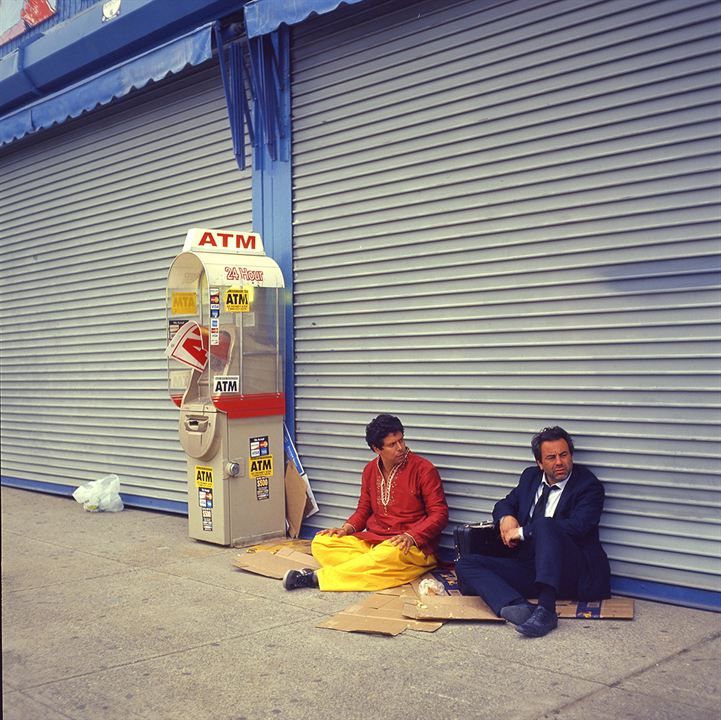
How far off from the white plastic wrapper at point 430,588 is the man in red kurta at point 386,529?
26cm

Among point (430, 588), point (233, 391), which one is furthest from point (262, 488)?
point (430, 588)

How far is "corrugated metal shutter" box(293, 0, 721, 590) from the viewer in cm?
454

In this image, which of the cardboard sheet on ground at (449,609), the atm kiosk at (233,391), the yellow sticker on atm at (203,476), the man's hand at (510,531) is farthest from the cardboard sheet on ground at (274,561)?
the man's hand at (510,531)

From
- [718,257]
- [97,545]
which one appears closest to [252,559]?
[97,545]

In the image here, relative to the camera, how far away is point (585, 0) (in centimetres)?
492

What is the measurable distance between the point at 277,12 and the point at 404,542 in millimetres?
3647

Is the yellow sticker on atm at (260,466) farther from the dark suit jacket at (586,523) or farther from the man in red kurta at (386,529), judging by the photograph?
the dark suit jacket at (586,523)

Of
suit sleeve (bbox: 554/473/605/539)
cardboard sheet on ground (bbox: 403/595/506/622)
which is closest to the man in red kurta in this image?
cardboard sheet on ground (bbox: 403/595/506/622)

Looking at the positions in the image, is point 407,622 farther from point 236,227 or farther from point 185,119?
point 185,119

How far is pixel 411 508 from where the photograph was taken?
5.39 m

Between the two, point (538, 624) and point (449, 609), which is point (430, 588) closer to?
point (449, 609)

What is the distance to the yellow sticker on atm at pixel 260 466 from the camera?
6.36 metres

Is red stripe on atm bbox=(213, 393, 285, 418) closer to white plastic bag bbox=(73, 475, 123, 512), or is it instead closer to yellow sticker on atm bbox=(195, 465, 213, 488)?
yellow sticker on atm bbox=(195, 465, 213, 488)

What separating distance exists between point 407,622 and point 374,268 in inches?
101
